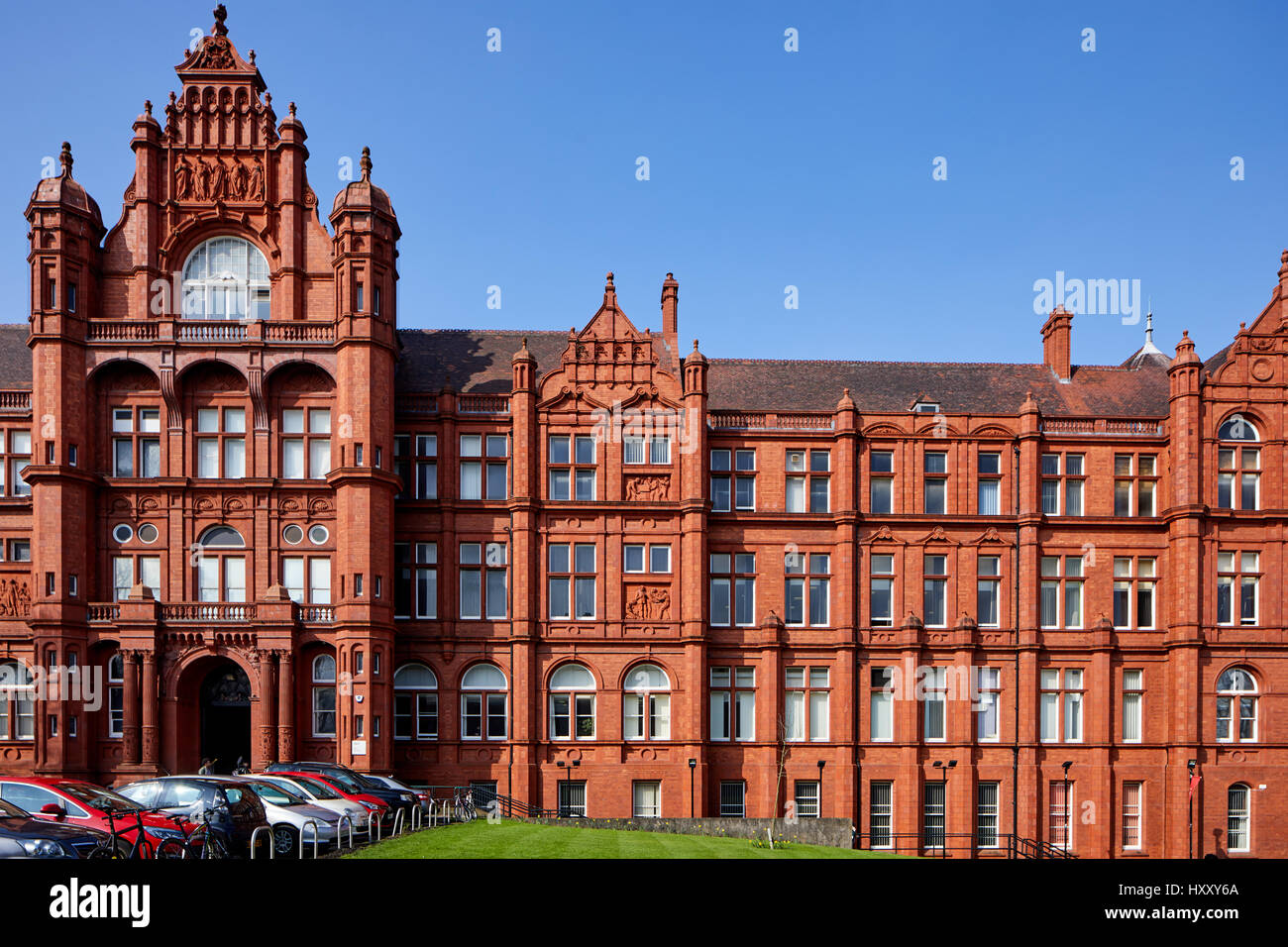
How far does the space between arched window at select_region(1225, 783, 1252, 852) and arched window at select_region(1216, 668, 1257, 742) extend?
1.94 meters

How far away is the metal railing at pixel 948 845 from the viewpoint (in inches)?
1603

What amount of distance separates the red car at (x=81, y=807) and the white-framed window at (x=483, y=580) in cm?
2101

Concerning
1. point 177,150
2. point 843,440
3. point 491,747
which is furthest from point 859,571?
point 177,150

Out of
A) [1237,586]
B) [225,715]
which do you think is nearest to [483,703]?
[225,715]

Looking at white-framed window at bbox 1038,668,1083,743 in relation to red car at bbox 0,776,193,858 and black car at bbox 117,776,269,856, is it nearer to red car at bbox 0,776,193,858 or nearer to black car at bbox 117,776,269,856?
black car at bbox 117,776,269,856

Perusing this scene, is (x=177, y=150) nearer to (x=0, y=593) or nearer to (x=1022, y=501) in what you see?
(x=0, y=593)

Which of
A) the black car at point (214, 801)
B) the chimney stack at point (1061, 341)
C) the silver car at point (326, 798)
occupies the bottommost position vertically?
the silver car at point (326, 798)

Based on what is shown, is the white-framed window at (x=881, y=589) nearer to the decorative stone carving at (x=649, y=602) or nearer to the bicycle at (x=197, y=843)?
the decorative stone carving at (x=649, y=602)

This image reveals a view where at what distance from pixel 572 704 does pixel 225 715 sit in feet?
41.8

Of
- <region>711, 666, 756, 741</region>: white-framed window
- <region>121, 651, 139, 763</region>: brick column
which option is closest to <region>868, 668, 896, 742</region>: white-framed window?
<region>711, 666, 756, 741</region>: white-framed window

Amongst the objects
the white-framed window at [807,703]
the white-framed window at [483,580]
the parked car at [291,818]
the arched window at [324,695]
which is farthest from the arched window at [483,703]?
the parked car at [291,818]

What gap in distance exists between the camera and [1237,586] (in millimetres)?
43250

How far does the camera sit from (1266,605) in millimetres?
43219

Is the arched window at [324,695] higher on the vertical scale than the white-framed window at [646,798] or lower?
higher
